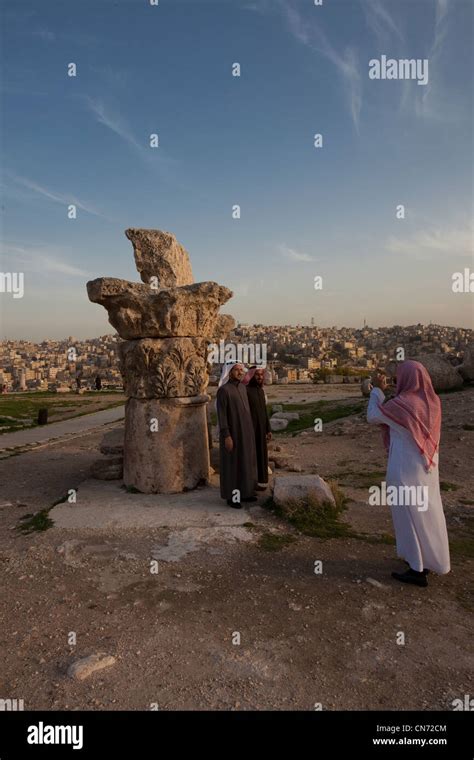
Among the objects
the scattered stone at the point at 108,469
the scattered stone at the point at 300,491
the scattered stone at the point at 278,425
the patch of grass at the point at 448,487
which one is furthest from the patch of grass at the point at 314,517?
the scattered stone at the point at 278,425

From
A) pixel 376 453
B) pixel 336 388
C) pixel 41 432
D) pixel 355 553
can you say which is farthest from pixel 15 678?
pixel 336 388

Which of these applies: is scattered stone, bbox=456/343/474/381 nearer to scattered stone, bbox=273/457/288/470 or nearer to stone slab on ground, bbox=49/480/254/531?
scattered stone, bbox=273/457/288/470

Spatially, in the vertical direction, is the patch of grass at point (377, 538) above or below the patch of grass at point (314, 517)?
below

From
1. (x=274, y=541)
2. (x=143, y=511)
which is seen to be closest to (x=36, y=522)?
(x=143, y=511)

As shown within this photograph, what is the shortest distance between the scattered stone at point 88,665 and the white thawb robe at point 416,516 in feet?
8.34

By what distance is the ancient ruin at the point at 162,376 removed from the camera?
6.94 meters

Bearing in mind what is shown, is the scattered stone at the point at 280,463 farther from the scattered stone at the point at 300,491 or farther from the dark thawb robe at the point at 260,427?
the scattered stone at the point at 300,491

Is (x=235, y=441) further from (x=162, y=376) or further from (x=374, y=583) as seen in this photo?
(x=374, y=583)

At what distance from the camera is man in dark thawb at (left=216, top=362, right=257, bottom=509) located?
20.8ft

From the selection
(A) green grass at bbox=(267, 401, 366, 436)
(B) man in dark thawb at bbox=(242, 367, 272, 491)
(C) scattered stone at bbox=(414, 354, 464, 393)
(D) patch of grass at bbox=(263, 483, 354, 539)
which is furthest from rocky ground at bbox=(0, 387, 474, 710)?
(C) scattered stone at bbox=(414, 354, 464, 393)

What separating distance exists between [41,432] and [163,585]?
11.4m

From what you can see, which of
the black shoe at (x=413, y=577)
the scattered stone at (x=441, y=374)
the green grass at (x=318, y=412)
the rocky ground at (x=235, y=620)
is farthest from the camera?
the scattered stone at (x=441, y=374)
